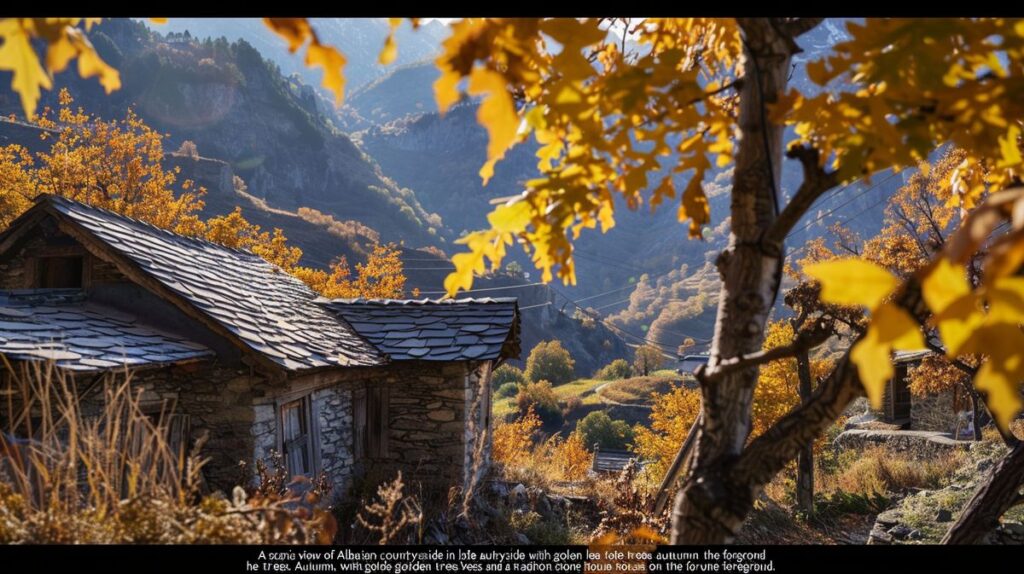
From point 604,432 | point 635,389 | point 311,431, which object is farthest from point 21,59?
point 635,389

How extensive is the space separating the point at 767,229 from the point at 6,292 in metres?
8.87

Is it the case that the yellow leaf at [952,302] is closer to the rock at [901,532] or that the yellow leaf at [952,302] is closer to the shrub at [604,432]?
the rock at [901,532]

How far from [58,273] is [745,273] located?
29.2ft

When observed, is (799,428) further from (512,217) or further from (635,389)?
(635,389)

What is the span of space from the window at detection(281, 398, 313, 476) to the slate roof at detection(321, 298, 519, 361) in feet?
5.62

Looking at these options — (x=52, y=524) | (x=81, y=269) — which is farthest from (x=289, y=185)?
(x=52, y=524)

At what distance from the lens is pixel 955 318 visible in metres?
1.16

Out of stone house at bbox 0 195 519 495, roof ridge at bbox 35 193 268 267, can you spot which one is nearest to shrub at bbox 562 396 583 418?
stone house at bbox 0 195 519 495

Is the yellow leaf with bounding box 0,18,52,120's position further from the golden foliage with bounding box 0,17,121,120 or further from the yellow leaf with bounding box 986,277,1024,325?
the yellow leaf with bounding box 986,277,1024,325

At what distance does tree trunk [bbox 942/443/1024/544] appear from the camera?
3680 mm

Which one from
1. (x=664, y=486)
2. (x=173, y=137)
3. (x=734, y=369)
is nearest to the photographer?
(x=734, y=369)

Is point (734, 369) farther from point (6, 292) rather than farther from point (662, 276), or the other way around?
point (662, 276)

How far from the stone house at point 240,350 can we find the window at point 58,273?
0.02m

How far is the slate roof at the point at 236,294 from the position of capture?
25.3 ft
